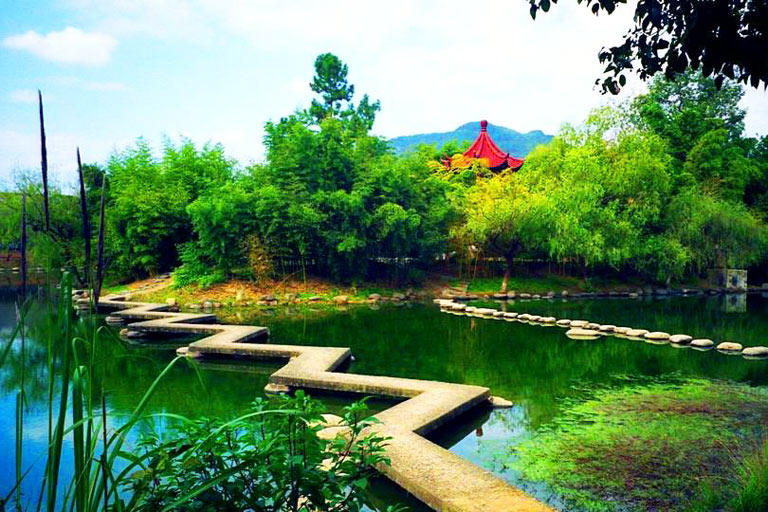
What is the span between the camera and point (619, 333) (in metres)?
10.7

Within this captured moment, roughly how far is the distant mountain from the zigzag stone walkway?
355 feet

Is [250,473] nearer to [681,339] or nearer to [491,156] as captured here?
[681,339]

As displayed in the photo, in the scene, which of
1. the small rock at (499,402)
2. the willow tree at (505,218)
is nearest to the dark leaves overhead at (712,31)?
the small rock at (499,402)

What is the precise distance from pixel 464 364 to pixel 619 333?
4179 millimetres

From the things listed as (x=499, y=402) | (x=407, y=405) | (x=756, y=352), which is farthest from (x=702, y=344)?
(x=407, y=405)

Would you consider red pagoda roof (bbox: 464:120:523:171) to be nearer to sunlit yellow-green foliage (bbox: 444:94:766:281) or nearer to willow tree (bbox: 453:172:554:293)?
sunlit yellow-green foliage (bbox: 444:94:766:281)

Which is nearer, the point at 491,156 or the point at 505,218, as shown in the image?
the point at 505,218

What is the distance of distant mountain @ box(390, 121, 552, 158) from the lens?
11725cm

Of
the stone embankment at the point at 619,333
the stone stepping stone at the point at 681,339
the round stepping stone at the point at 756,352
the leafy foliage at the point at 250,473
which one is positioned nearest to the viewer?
the leafy foliage at the point at 250,473

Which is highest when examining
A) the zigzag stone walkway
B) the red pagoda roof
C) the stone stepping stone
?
the red pagoda roof

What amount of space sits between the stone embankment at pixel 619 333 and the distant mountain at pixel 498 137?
4096 inches

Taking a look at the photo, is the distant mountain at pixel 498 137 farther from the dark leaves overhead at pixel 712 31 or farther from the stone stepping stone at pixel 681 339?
the dark leaves overhead at pixel 712 31

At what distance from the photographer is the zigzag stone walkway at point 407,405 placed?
3562mm

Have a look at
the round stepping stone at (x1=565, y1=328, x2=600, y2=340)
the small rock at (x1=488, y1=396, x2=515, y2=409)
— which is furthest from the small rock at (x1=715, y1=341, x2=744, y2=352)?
the small rock at (x1=488, y1=396, x2=515, y2=409)
